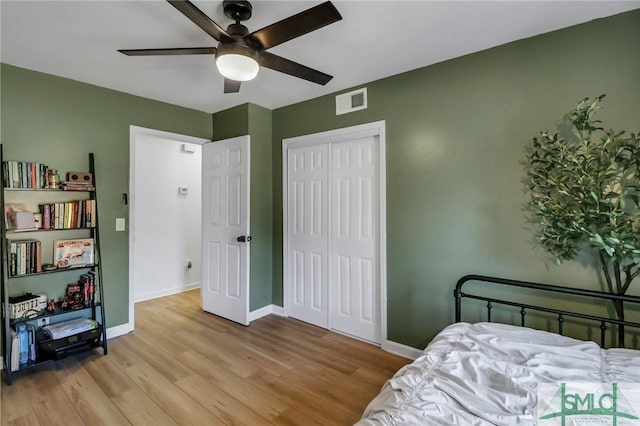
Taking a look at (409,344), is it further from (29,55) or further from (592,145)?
(29,55)

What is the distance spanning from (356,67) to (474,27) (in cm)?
89

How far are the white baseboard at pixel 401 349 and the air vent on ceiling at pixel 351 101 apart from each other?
218 cm

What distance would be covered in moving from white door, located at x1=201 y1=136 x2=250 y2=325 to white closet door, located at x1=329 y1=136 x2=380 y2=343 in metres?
0.96

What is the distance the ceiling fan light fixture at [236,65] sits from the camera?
1712 millimetres

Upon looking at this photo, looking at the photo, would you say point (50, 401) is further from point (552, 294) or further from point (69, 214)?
point (552, 294)

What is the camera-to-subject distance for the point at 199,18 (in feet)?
4.75

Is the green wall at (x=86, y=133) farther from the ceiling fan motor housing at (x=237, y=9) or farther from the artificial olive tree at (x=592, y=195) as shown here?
the artificial olive tree at (x=592, y=195)

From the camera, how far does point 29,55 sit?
7.75 feet

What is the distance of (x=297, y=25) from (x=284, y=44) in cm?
72

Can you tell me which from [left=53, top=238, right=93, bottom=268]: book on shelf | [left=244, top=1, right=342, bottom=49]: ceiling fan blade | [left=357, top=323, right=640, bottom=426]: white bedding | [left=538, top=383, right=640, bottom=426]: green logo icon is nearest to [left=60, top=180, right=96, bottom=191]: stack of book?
[left=53, top=238, right=93, bottom=268]: book on shelf

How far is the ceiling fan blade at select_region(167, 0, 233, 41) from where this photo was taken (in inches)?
52.4

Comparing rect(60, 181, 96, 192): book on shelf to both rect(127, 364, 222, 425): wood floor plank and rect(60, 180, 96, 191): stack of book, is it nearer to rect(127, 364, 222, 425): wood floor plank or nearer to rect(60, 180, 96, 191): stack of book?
rect(60, 180, 96, 191): stack of book

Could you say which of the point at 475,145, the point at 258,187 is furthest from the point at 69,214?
the point at 475,145

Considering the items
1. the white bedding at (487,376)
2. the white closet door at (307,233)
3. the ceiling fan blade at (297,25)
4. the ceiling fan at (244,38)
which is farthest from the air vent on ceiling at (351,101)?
the white bedding at (487,376)
